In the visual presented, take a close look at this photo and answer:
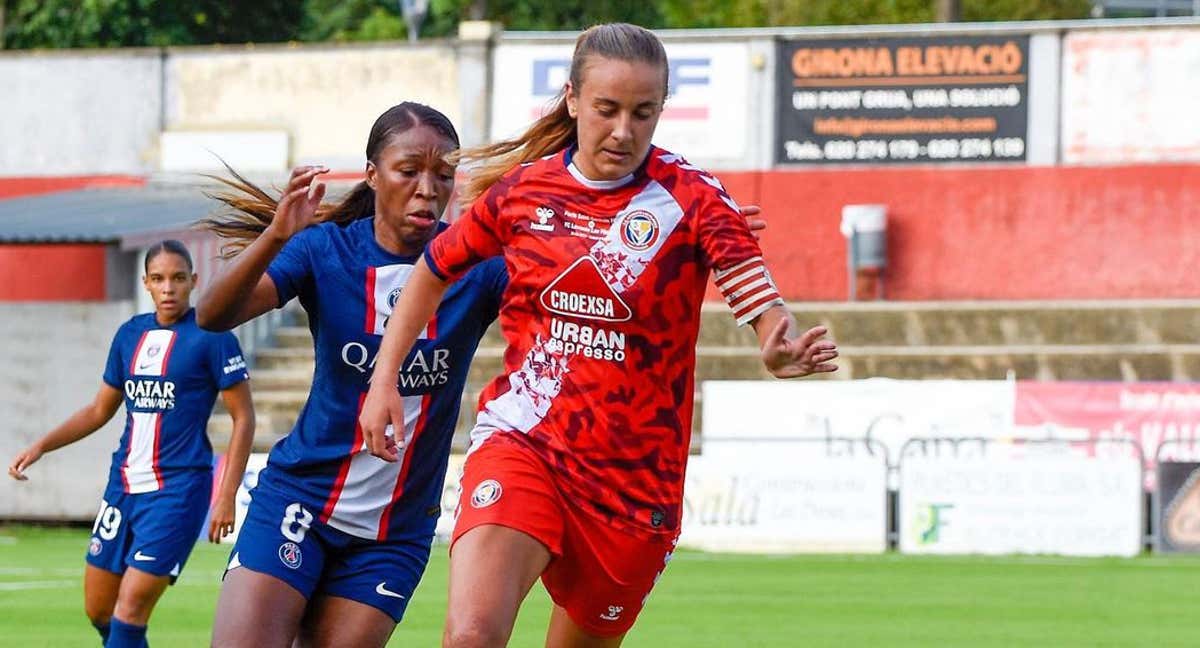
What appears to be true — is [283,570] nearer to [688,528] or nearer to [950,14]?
[688,528]

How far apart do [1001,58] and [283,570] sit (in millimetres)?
23325

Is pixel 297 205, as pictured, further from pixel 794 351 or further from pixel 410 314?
pixel 794 351

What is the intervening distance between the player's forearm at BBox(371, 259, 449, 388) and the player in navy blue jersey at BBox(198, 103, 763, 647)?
1.04 feet

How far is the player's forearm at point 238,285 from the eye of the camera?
598 cm

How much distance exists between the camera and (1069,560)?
18.9m

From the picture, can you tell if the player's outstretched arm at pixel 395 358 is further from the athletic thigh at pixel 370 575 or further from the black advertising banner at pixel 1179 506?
the black advertising banner at pixel 1179 506

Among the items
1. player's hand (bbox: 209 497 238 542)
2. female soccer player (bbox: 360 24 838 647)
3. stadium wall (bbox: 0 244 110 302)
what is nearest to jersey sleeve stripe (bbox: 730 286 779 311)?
female soccer player (bbox: 360 24 838 647)

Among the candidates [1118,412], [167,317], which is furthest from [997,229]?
[167,317]

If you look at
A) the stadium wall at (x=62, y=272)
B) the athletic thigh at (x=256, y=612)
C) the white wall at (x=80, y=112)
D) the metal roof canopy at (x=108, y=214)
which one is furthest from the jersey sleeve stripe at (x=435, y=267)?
the white wall at (x=80, y=112)

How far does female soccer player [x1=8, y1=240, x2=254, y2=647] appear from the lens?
977 centimetres

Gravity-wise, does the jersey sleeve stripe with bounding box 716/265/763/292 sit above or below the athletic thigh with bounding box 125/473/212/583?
above

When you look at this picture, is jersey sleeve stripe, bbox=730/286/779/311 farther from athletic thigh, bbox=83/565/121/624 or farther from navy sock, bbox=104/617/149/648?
athletic thigh, bbox=83/565/121/624

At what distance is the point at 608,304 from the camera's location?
19.2 feet

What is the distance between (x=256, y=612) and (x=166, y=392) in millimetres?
4162
